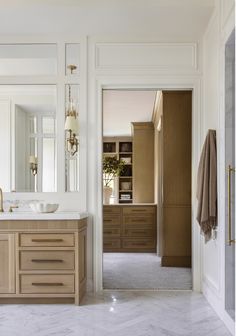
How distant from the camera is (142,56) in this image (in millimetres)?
4566

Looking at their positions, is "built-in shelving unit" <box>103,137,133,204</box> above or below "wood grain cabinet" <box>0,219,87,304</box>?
above

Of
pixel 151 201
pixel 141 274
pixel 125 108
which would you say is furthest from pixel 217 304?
pixel 151 201

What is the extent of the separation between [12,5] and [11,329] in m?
2.70

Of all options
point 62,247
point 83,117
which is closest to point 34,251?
point 62,247

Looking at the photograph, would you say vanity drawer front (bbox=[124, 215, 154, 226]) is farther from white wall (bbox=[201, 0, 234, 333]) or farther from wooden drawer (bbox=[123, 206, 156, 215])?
white wall (bbox=[201, 0, 234, 333])

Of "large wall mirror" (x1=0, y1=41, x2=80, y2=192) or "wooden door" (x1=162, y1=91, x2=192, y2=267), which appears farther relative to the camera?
"wooden door" (x1=162, y1=91, x2=192, y2=267)

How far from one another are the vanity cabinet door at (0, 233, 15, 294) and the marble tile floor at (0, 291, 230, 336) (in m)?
0.18

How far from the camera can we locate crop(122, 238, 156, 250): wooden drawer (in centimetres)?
761

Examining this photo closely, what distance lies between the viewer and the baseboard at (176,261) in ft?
19.7

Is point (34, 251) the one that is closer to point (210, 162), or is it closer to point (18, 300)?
point (18, 300)

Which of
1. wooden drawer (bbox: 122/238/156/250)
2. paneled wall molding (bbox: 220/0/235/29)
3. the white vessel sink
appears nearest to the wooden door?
wooden drawer (bbox: 122/238/156/250)

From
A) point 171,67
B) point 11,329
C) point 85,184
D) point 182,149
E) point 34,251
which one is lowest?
point 11,329

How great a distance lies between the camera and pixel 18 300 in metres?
4.00

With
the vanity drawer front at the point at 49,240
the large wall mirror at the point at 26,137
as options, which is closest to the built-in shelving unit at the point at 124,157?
the large wall mirror at the point at 26,137
